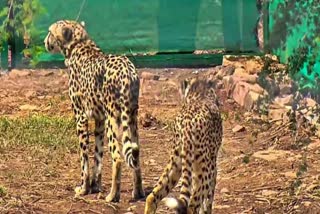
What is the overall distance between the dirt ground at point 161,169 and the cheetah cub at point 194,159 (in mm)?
594

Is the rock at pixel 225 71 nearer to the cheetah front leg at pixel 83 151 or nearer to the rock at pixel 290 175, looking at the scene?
the rock at pixel 290 175

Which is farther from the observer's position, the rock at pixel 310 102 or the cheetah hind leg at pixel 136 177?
the rock at pixel 310 102

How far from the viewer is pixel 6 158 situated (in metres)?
7.02

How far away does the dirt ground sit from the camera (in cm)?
579

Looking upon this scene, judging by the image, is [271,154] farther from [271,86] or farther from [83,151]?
[83,151]

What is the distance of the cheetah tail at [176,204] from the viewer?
15.6 ft

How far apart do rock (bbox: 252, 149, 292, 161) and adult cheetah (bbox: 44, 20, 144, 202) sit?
53.0 inches

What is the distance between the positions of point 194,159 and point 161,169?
1923mm

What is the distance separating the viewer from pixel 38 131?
25.5 ft

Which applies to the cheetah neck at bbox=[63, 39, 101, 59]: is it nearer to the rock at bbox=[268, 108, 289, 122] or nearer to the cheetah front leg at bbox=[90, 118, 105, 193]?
the cheetah front leg at bbox=[90, 118, 105, 193]

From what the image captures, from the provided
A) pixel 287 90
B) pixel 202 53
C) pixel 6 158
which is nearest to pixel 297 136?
pixel 287 90

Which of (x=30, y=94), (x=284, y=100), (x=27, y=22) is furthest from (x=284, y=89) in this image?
(x=27, y=22)

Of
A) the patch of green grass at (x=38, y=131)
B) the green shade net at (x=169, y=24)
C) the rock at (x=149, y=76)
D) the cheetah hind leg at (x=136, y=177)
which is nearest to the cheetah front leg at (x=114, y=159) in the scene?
the cheetah hind leg at (x=136, y=177)

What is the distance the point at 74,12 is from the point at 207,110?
645 cm
